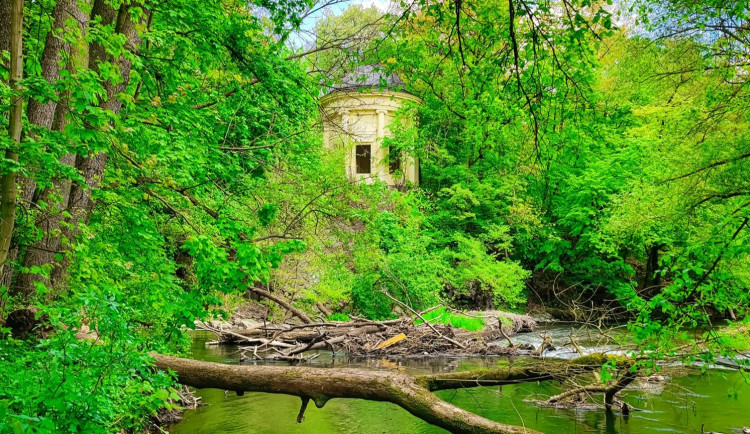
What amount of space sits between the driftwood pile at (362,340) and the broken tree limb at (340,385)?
8.47 m

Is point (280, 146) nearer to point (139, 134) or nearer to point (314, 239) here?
point (314, 239)

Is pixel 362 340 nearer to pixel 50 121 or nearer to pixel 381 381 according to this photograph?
pixel 381 381

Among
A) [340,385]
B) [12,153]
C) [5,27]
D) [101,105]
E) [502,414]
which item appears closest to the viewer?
[12,153]

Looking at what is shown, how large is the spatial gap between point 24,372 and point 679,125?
13869 millimetres

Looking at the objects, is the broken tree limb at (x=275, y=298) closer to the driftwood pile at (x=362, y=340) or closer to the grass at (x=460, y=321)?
the driftwood pile at (x=362, y=340)

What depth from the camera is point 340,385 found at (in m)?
5.64

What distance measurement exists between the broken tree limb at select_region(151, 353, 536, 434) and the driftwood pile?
8.47 m

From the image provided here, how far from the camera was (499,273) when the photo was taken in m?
23.7

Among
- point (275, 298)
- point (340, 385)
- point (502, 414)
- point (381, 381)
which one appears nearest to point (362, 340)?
point (275, 298)

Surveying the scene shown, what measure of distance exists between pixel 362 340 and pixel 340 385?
34.4 ft

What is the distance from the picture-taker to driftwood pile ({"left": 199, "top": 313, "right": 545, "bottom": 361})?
15422mm

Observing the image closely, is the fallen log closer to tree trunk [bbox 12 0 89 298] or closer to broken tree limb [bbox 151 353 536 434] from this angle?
broken tree limb [bbox 151 353 536 434]

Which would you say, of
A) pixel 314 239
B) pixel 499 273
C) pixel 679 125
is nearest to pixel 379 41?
pixel 314 239

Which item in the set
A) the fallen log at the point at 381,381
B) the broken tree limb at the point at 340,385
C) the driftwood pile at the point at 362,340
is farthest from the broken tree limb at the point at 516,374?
the driftwood pile at the point at 362,340
